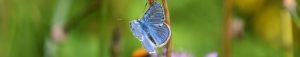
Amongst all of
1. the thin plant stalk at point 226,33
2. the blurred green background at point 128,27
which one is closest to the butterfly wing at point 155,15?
the thin plant stalk at point 226,33

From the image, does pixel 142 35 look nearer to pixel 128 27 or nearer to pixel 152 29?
pixel 152 29

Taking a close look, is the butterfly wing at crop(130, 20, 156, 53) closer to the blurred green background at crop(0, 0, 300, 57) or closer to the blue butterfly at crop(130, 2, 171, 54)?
the blue butterfly at crop(130, 2, 171, 54)

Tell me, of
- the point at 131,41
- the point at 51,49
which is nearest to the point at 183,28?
the point at 131,41

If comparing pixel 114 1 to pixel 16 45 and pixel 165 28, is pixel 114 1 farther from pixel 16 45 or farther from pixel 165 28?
pixel 165 28

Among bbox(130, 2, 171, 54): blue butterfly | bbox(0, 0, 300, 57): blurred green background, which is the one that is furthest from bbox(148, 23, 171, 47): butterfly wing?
bbox(0, 0, 300, 57): blurred green background

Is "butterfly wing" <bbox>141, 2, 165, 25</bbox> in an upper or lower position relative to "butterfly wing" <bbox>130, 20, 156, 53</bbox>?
upper

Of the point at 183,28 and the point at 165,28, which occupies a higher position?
the point at 165,28

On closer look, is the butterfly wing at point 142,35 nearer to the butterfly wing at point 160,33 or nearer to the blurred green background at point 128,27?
the butterfly wing at point 160,33
